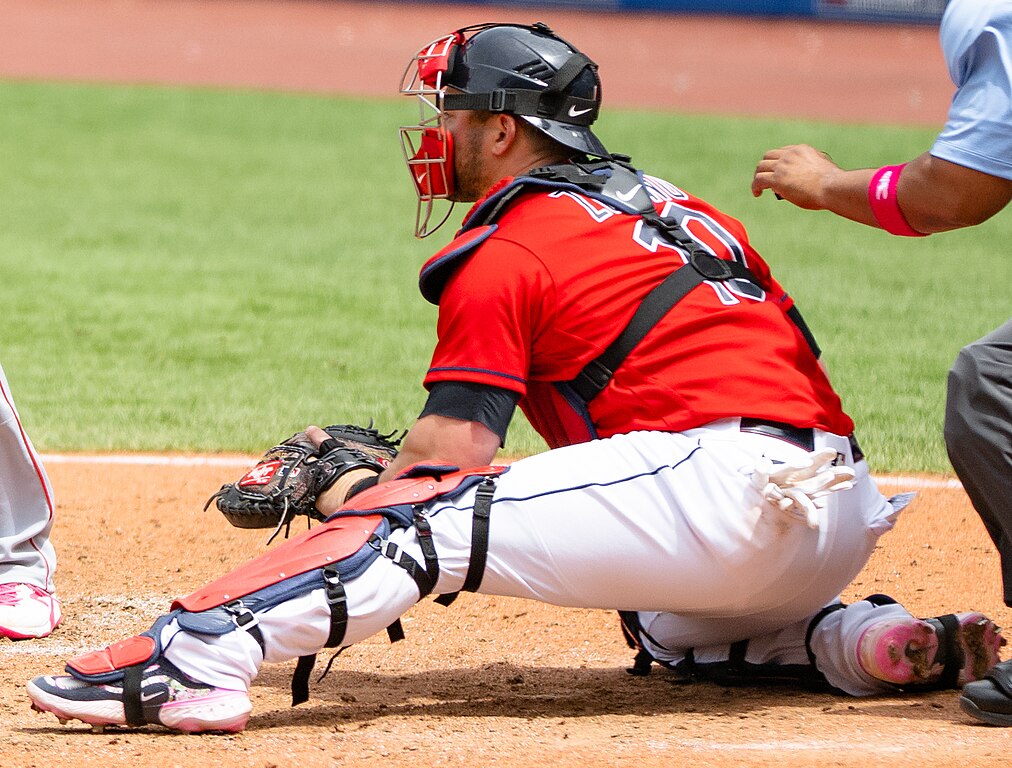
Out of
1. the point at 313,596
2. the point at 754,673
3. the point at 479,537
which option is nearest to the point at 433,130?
the point at 479,537

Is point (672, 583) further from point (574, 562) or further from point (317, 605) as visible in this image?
point (317, 605)

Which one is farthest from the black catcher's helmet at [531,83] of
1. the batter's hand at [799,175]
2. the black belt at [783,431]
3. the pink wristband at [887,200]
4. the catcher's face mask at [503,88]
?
the black belt at [783,431]

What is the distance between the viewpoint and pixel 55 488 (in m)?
5.59

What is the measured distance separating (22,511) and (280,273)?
20.3ft

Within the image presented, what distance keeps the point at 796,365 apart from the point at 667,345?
0.34 m

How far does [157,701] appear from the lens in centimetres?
302

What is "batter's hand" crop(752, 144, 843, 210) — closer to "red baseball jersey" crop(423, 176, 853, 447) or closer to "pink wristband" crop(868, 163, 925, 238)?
"pink wristband" crop(868, 163, 925, 238)

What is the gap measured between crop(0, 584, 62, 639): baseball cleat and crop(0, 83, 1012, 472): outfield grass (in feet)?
6.99

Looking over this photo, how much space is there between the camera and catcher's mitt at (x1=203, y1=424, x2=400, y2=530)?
11.2ft

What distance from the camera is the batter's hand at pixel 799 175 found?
128 inches

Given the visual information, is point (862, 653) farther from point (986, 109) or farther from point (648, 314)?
point (986, 109)

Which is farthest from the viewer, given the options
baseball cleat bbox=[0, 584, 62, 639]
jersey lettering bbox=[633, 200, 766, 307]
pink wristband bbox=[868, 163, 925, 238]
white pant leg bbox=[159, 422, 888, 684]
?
baseball cleat bbox=[0, 584, 62, 639]

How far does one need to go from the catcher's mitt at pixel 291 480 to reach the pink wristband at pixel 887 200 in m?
1.31

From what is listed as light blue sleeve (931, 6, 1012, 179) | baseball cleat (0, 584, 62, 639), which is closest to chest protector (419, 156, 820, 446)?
light blue sleeve (931, 6, 1012, 179)
